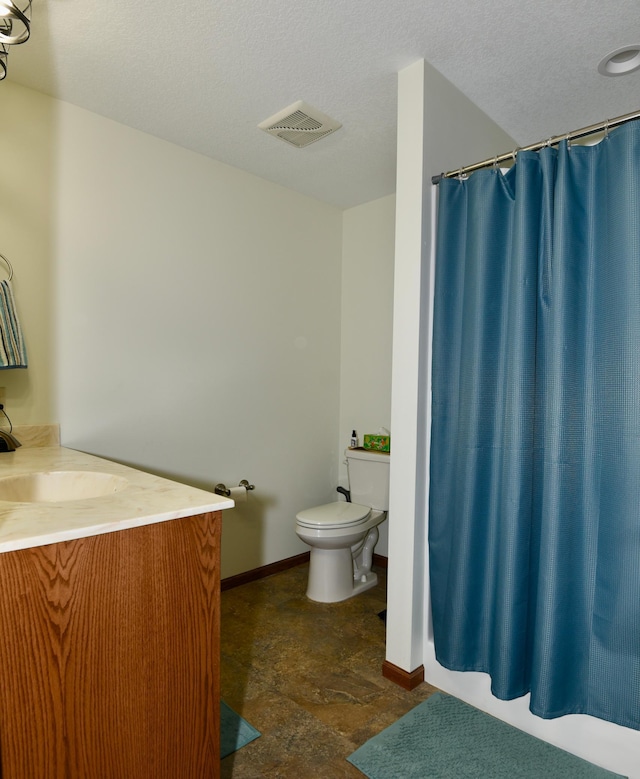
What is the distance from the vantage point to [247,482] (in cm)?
285

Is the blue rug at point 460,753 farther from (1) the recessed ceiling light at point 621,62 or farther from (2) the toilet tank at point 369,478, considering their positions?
(1) the recessed ceiling light at point 621,62

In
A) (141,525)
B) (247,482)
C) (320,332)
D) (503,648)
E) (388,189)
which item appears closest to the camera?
(141,525)

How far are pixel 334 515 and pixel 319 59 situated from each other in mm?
2128

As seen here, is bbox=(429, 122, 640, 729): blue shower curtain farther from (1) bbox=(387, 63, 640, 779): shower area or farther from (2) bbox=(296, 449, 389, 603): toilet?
(2) bbox=(296, 449, 389, 603): toilet

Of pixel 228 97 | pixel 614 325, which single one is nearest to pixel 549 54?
pixel 614 325

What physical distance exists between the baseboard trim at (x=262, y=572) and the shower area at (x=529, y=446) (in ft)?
3.86

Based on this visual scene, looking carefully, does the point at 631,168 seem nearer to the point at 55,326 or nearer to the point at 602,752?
the point at 602,752

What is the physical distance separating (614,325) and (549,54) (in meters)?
1.12

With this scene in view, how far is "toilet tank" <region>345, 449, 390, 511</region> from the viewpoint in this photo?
2912 millimetres

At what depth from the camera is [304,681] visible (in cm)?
196

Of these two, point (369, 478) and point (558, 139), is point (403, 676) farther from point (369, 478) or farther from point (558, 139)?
point (558, 139)

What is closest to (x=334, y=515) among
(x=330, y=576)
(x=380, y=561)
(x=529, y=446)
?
(x=330, y=576)

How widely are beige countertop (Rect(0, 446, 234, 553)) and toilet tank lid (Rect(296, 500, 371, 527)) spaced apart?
1272 millimetres

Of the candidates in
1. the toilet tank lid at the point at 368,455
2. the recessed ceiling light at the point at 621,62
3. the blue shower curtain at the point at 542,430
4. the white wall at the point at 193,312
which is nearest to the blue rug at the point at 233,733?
the blue shower curtain at the point at 542,430
